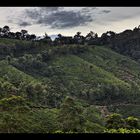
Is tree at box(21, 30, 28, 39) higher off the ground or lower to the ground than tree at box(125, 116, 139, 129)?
higher

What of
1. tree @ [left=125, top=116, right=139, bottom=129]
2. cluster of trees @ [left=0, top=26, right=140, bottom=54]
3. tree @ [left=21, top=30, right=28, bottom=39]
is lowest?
tree @ [left=125, top=116, right=139, bottom=129]

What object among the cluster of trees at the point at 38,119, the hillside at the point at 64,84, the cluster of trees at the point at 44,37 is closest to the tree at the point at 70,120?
the cluster of trees at the point at 38,119

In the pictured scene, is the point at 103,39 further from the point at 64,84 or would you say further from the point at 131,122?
the point at 131,122

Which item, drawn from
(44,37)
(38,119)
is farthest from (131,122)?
(44,37)

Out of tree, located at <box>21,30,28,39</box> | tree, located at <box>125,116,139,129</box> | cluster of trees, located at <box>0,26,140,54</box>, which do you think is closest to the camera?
tree, located at <box>125,116,139,129</box>

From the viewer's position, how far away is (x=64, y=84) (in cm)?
Result: 4991

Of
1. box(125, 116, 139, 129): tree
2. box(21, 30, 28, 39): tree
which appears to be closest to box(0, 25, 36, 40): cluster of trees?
box(21, 30, 28, 39): tree

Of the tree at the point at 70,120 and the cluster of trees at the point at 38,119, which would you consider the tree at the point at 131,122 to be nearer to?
the cluster of trees at the point at 38,119

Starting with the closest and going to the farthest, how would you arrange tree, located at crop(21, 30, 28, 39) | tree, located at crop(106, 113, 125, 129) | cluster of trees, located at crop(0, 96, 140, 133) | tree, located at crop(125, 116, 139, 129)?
tree, located at crop(106, 113, 125, 129) → tree, located at crop(125, 116, 139, 129) → cluster of trees, located at crop(0, 96, 140, 133) → tree, located at crop(21, 30, 28, 39)

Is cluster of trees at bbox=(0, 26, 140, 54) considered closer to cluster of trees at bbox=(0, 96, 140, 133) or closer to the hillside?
the hillside

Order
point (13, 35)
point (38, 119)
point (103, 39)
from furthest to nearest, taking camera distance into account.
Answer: point (103, 39)
point (13, 35)
point (38, 119)

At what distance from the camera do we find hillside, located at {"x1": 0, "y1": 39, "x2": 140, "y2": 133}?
33.2 meters

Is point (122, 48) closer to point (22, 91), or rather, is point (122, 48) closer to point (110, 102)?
point (110, 102)
